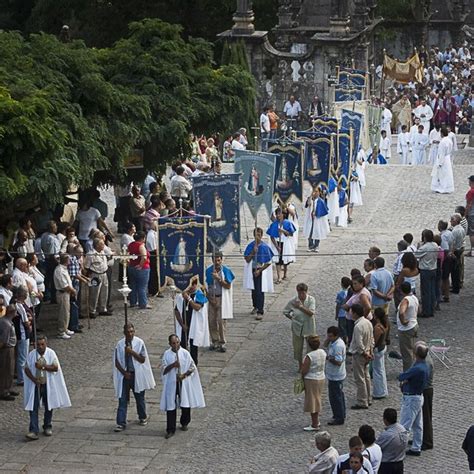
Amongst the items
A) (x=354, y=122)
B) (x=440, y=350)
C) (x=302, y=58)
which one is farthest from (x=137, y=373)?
(x=302, y=58)

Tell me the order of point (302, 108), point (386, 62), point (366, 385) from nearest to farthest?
point (366, 385) → point (302, 108) → point (386, 62)

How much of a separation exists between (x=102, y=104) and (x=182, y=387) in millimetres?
6434

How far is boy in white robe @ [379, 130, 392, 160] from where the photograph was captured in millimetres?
41062

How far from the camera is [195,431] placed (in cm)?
2052

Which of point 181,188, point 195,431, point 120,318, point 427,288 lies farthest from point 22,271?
point 181,188

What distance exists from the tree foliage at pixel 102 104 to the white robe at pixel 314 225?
2226 mm

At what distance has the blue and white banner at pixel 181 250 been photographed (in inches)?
910

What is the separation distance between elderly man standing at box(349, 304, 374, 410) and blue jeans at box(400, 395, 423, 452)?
5.34 feet

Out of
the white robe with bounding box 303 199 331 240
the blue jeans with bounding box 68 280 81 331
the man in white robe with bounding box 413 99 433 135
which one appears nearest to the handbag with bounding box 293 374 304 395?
the blue jeans with bounding box 68 280 81 331

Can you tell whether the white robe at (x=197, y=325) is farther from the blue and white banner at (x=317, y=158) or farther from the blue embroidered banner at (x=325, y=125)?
the blue embroidered banner at (x=325, y=125)

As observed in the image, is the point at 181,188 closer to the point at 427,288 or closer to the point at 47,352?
the point at 427,288

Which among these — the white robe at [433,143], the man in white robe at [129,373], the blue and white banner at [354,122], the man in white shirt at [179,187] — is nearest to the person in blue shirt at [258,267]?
the man in white robe at [129,373]

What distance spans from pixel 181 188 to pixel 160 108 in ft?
15.9

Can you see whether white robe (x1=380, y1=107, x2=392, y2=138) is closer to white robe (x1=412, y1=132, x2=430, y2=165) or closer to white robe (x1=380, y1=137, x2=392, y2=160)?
white robe (x1=380, y1=137, x2=392, y2=160)
